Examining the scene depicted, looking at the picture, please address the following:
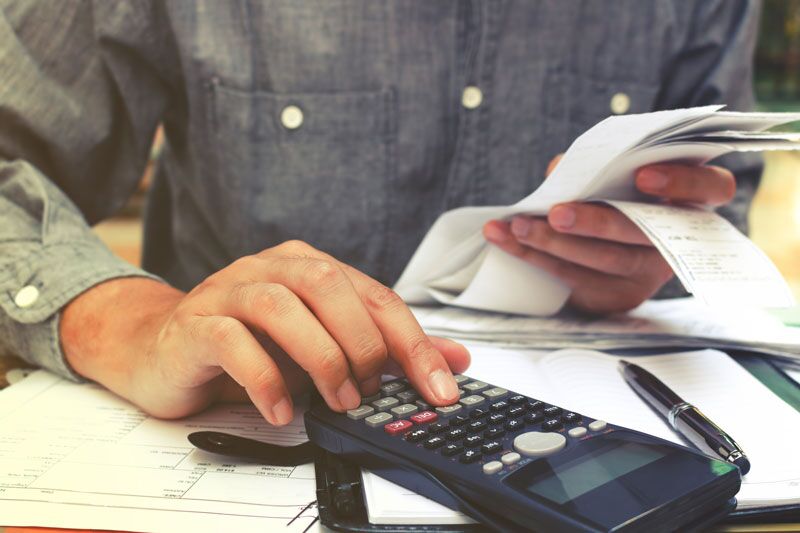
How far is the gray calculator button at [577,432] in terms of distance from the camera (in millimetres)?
360

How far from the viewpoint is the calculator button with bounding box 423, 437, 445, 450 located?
35cm

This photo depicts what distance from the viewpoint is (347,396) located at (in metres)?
0.40

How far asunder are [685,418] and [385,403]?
0.16 metres

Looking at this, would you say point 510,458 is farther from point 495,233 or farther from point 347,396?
point 495,233

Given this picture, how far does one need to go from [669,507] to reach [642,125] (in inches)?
9.6

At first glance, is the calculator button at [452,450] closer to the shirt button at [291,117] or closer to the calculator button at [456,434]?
the calculator button at [456,434]

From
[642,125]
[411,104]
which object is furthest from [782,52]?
[642,125]

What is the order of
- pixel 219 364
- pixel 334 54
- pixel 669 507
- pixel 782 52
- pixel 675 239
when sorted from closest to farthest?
1. pixel 669 507
2. pixel 219 364
3. pixel 675 239
4. pixel 334 54
5. pixel 782 52

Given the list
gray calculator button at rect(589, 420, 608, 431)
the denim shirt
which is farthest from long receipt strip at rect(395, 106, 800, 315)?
the denim shirt

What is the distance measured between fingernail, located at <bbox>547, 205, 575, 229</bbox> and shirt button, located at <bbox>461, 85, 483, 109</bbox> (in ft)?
1.11

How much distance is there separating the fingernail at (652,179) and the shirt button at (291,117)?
16.4 inches

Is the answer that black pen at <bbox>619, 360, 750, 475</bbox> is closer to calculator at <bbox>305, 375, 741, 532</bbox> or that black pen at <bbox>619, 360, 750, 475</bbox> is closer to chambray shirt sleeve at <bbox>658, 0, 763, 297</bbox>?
calculator at <bbox>305, 375, 741, 532</bbox>

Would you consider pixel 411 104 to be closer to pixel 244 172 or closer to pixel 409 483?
pixel 244 172

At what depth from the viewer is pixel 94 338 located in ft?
1.69
